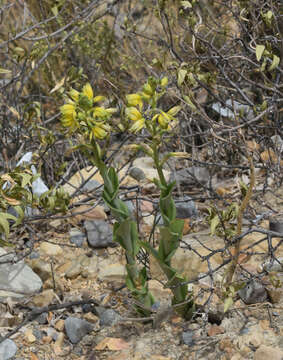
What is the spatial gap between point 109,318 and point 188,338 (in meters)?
0.37

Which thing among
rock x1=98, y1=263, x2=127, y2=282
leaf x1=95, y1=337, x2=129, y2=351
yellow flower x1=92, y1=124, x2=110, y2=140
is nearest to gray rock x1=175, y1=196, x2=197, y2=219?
rock x1=98, y1=263, x2=127, y2=282

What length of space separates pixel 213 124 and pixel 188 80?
0.24 meters

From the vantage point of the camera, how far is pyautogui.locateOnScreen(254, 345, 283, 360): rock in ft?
5.59

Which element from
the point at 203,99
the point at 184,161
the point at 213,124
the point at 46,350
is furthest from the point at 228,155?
the point at 46,350

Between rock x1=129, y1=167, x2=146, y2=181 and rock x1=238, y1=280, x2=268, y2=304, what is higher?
rock x1=129, y1=167, x2=146, y2=181

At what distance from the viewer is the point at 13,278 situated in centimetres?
239

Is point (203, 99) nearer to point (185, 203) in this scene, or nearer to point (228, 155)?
point (228, 155)

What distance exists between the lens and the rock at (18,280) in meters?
2.35

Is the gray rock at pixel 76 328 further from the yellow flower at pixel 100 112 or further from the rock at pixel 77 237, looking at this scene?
the yellow flower at pixel 100 112

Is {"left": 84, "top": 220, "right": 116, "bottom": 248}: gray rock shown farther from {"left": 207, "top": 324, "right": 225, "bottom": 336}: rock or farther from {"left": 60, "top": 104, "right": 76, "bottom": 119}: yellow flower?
{"left": 60, "top": 104, "right": 76, "bottom": 119}: yellow flower

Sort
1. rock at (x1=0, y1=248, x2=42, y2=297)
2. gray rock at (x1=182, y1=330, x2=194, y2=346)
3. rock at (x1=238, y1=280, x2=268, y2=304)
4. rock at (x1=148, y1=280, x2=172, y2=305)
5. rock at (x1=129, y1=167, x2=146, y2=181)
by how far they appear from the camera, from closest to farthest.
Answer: gray rock at (x1=182, y1=330, x2=194, y2=346), rock at (x1=238, y1=280, x2=268, y2=304), rock at (x1=148, y1=280, x2=172, y2=305), rock at (x1=0, y1=248, x2=42, y2=297), rock at (x1=129, y1=167, x2=146, y2=181)

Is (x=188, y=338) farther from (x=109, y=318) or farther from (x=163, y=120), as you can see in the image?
(x=163, y=120)

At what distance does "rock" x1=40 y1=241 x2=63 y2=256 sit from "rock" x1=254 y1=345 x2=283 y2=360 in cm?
129

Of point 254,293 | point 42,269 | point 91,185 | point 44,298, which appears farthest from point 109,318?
point 91,185
